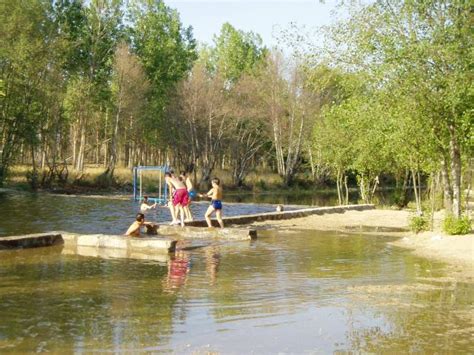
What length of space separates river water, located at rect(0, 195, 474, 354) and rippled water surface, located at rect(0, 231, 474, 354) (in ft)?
0.06

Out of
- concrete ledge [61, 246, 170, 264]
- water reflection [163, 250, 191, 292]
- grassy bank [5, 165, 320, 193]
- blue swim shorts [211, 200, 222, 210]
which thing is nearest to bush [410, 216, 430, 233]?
blue swim shorts [211, 200, 222, 210]

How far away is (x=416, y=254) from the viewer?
16766 millimetres

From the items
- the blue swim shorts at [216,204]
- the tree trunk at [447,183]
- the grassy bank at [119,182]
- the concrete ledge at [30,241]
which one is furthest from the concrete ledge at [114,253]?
the grassy bank at [119,182]

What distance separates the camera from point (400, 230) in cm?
2436

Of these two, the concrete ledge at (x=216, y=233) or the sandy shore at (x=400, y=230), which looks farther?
the concrete ledge at (x=216, y=233)

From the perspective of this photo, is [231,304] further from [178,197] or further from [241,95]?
[241,95]

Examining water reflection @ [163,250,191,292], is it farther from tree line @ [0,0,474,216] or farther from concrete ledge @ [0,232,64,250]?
tree line @ [0,0,474,216]

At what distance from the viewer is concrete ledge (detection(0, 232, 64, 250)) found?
16484 millimetres

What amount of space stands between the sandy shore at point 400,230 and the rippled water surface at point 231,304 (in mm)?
1234

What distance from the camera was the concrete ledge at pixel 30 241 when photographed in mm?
16484

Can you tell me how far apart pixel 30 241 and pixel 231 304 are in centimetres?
888

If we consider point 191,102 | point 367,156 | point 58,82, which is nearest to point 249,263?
point 367,156

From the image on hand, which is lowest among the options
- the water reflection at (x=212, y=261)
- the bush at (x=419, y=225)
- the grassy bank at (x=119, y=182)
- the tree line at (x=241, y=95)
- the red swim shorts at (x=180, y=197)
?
the water reflection at (x=212, y=261)

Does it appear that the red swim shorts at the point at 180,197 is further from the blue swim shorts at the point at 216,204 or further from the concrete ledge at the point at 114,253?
the concrete ledge at the point at 114,253
